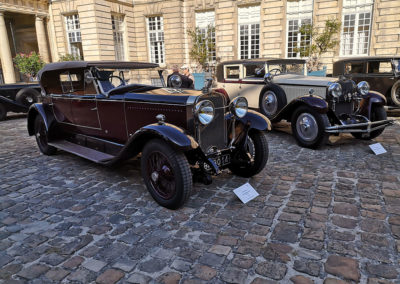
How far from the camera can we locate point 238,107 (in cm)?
366

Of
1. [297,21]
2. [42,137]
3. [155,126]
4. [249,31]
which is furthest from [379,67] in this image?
[42,137]

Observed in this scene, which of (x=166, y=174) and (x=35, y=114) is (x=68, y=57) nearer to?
(x=35, y=114)

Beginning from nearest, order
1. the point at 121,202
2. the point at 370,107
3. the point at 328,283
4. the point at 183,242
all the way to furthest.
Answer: the point at 328,283, the point at 183,242, the point at 121,202, the point at 370,107

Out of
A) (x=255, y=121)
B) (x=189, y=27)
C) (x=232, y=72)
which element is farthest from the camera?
(x=189, y=27)

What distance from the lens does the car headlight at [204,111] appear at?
323 cm

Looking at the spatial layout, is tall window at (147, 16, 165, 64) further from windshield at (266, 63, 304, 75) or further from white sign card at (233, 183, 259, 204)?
white sign card at (233, 183, 259, 204)

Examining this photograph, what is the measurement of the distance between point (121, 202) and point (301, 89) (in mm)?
4757

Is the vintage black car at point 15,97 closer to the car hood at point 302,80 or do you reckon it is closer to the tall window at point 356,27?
the car hood at point 302,80

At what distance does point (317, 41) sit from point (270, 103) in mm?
10069

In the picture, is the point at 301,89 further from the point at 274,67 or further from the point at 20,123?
the point at 20,123

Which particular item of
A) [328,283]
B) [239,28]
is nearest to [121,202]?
[328,283]

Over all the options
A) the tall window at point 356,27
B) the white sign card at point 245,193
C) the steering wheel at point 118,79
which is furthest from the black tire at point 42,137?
the tall window at point 356,27

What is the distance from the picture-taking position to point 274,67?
289 inches

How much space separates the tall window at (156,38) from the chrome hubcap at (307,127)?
15.4 metres
